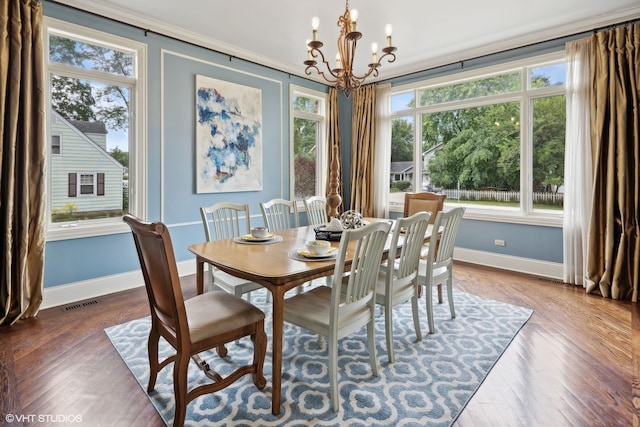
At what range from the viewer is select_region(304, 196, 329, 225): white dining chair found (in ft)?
11.9

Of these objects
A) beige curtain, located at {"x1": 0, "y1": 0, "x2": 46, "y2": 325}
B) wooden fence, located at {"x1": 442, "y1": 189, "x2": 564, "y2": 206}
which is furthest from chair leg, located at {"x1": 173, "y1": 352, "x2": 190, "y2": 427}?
wooden fence, located at {"x1": 442, "y1": 189, "x2": 564, "y2": 206}

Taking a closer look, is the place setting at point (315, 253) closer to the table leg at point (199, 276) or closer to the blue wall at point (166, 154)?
the table leg at point (199, 276)

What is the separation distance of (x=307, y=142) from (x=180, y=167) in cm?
220

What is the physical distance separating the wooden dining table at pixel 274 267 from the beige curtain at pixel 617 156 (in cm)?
266

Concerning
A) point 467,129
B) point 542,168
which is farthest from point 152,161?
point 542,168

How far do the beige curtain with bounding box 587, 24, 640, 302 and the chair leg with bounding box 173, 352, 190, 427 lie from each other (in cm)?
384

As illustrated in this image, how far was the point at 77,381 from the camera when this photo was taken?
2010 mm

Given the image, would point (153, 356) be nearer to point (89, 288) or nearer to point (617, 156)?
point (89, 288)

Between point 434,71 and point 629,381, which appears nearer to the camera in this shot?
point 629,381

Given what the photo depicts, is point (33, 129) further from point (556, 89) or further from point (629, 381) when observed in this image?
point (556, 89)

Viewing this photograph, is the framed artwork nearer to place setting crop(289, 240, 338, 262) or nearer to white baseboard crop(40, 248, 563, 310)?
white baseboard crop(40, 248, 563, 310)

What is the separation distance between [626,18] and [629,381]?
10.9 feet

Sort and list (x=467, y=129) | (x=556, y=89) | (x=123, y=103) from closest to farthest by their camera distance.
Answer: (x=123, y=103), (x=556, y=89), (x=467, y=129)

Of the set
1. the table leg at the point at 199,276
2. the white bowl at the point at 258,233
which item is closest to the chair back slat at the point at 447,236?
the white bowl at the point at 258,233
